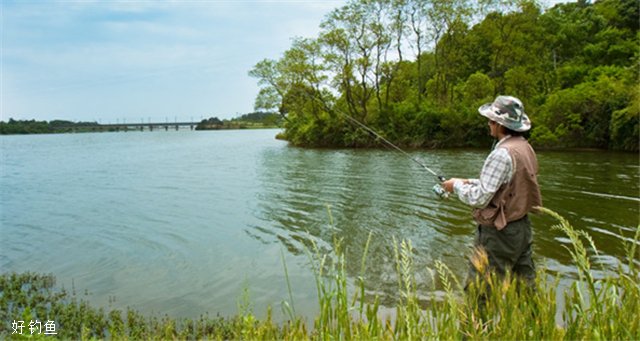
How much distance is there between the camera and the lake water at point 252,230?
6793mm

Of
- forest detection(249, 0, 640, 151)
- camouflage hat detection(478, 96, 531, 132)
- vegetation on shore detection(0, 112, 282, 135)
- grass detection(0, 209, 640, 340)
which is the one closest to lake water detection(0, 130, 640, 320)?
grass detection(0, 209, 640, 340)

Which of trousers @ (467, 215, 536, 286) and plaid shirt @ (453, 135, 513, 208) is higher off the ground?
plaid shirt @ (453, 135, 513, 208)

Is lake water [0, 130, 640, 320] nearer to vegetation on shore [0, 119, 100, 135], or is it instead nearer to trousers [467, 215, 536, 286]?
trousers [467, 215, 536, 286]

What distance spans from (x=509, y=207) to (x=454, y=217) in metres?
7.44

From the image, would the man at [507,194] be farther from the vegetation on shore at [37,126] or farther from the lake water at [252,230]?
the vegetation on shore at [37,126]

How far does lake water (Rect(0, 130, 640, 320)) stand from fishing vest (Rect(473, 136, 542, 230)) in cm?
88

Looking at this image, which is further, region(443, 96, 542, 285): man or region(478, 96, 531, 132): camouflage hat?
region(478, 96, 531, 132): camouflage hat

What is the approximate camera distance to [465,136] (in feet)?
118

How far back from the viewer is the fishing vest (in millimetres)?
3396

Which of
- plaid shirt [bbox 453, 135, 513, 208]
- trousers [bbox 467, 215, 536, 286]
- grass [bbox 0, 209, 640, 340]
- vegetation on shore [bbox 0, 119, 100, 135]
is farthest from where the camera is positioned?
vegetation on shore [bbox 0, 119, 100, 135]

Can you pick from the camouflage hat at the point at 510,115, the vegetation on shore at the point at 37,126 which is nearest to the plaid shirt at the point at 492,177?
the camouflage hat at the point at 510,115

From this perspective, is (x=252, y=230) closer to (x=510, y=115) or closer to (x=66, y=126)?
(x=510, y=115)

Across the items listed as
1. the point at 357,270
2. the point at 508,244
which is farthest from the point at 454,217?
the point at 508,244

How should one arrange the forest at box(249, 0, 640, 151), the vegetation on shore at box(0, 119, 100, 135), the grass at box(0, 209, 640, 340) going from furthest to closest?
the vegetation on shore at box(0, 119, 100, 135)
the forest at box(249, 0, 640, 151)
the grass at box(0, 209, 640, 340)
